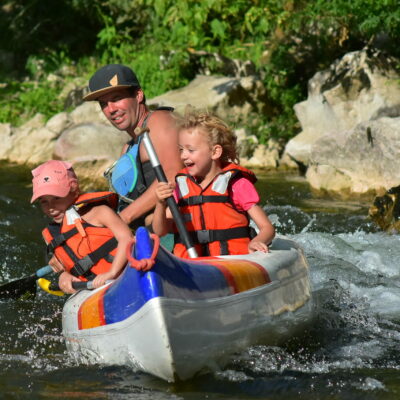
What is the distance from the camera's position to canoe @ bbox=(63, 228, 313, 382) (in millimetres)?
3340

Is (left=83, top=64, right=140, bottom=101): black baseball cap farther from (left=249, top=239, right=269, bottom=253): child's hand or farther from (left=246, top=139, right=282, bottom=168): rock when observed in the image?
(left=246, top=139, right=282, bottom=168): rock

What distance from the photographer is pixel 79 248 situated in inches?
170

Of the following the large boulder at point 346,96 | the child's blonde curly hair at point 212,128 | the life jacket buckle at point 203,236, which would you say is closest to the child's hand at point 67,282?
the life jacket buckle at point 203,236

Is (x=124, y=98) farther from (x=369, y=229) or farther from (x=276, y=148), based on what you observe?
(x=276, y=148)

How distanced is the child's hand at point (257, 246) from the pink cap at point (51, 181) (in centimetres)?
94

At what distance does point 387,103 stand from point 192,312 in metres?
6.44

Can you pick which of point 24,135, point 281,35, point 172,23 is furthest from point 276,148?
Answer: point 24,135

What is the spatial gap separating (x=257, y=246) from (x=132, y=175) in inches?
32.1

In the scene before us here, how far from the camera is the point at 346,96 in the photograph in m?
9.79

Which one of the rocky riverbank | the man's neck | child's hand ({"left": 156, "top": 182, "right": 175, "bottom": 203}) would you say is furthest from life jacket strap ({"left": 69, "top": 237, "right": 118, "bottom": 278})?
the rocky riverbank

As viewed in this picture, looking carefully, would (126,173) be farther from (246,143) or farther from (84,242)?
(246,143)

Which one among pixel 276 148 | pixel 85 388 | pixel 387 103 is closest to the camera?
pixel 85 388

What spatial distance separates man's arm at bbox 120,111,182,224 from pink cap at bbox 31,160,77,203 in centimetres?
36

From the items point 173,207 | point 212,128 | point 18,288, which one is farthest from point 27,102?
point 173,207
